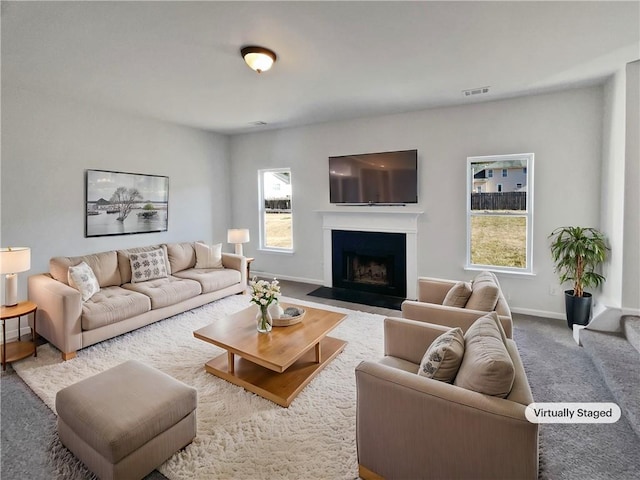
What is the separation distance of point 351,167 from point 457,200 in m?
1.65

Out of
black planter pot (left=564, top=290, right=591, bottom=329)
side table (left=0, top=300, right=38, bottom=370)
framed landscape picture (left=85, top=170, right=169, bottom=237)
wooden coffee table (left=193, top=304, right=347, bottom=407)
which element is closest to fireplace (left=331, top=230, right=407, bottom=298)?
black planter pot (left=564, top=290, right=591, bottom=329)

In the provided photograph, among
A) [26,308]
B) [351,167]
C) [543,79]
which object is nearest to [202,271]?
[26,308]

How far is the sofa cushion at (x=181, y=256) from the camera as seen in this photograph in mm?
4688

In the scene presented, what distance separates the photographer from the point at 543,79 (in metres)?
3.38

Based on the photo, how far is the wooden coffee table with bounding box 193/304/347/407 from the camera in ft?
7.76

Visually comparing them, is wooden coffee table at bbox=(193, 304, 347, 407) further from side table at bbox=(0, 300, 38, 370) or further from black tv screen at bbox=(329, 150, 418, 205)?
black tv screen at bbox=(329, 150, 418, 205)

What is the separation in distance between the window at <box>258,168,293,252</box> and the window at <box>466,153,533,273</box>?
3.02 m

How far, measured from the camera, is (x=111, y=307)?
3.26 meters

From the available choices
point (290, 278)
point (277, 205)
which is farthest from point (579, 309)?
point (277, 205)

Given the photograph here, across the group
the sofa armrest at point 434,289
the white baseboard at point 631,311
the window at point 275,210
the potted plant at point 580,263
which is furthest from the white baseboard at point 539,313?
the window at point 275,210

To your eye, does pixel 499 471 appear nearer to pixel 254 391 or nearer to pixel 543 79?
pixel 254 391

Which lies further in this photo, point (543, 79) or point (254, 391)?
point (543, 79)

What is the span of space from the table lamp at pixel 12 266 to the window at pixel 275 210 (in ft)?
11.7

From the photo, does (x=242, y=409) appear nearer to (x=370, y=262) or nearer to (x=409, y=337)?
(x=409, y=337)
